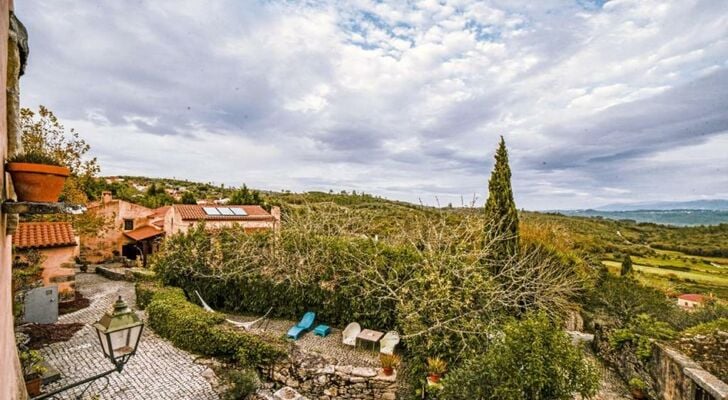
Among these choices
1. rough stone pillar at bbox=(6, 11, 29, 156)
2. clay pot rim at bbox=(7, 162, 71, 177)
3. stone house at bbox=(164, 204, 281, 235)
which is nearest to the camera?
clay pot rim at bbox=(7, 162, 71, 177)

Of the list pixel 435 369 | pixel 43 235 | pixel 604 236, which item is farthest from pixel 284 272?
pixel 604 236

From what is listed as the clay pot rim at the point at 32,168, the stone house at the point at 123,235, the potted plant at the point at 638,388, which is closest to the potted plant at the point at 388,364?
the potted plant at the point at 638,388

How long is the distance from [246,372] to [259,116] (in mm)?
12938

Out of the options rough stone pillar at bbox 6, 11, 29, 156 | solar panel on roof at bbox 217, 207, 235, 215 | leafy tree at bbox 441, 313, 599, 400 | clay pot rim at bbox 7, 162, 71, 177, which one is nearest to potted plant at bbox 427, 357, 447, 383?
leafy tree at bbox 441, 313, 599, 400

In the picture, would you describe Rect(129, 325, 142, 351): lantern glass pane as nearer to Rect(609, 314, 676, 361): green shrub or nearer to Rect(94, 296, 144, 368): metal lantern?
Rect(94, 296, 144, 368): metal lantern

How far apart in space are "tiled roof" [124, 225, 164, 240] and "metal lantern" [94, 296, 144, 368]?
921 inches

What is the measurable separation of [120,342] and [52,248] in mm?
13241

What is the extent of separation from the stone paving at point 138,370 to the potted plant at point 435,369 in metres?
5.15

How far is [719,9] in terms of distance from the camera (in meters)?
6.31

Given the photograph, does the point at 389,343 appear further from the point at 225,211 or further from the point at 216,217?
the point at 225,211

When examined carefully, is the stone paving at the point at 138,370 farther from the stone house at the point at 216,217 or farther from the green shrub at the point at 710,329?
the green shrub at the point at 710,329

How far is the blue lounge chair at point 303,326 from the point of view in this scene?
10789 mm

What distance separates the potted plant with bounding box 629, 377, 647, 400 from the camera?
9125mm

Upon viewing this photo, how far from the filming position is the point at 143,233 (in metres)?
24.2
